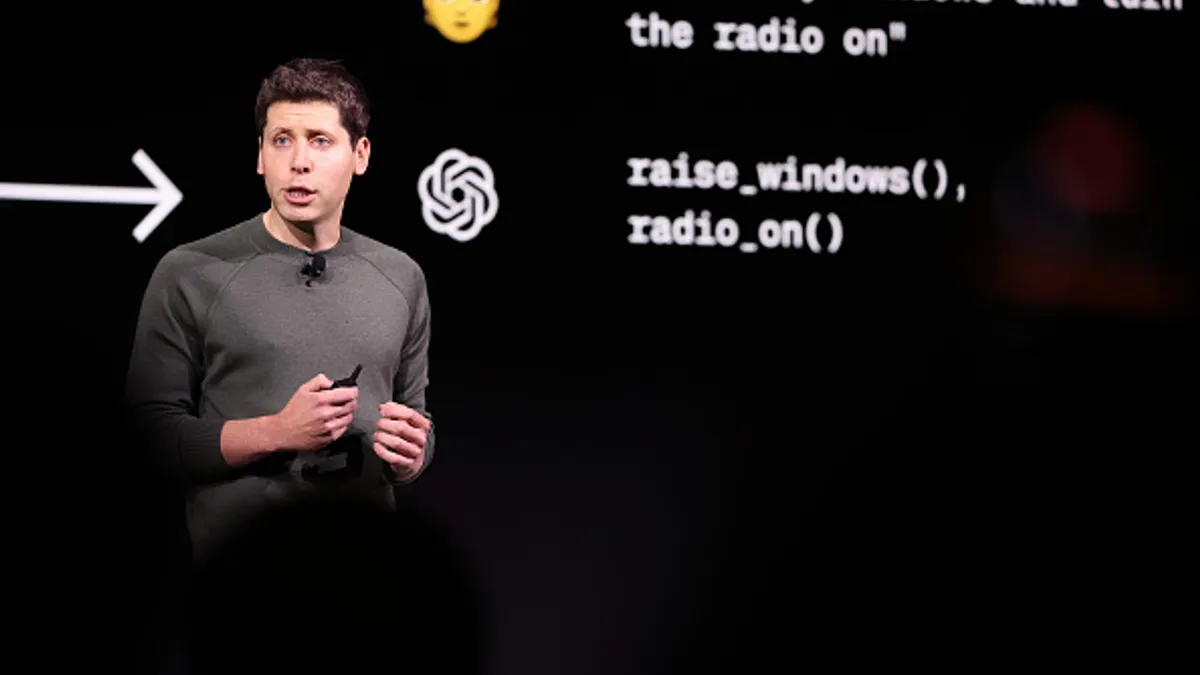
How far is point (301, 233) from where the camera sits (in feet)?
9.47

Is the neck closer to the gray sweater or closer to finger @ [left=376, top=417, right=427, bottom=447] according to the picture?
the gray sweater

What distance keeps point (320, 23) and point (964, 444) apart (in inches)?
66.0

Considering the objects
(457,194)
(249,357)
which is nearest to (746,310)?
(457,194)

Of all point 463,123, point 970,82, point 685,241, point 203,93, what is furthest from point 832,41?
point 203,93

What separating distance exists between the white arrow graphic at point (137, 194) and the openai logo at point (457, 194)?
515 millimetres

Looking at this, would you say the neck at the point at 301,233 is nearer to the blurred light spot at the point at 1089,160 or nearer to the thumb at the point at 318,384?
the thumb at the point at 318,384

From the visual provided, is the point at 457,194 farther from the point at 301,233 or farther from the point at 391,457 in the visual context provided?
the point at 391,457

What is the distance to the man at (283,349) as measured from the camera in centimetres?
279

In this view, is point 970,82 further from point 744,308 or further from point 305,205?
point 305,205

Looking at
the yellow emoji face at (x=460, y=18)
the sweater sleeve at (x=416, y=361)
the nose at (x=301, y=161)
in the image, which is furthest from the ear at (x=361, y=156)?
the yellow emoji face at (x=460, y=18)

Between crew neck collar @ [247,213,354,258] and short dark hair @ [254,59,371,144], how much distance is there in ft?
0.63

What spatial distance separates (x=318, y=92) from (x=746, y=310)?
1.03 meters

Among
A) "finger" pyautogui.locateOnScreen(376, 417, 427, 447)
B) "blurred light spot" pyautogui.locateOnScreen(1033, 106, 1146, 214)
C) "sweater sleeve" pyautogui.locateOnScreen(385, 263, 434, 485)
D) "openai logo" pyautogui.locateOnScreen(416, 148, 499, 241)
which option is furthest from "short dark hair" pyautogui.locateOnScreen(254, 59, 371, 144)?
"blurred light spot" pyautogui.locateOnScreen(1033, 106, 1146, 214)

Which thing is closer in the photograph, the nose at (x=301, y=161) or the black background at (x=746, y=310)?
the nose at (x=301, y=161)
